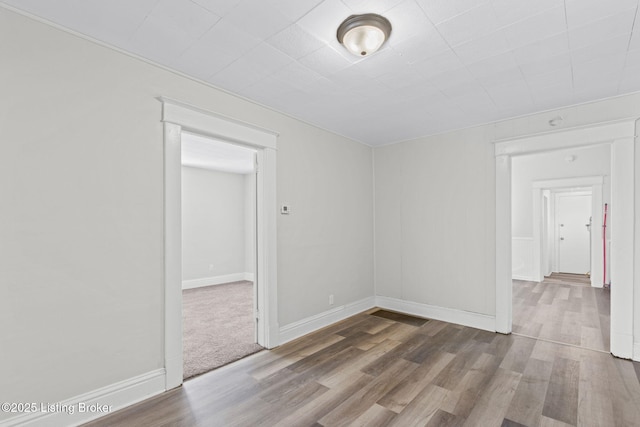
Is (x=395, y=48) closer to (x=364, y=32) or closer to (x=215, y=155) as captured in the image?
(x=364, y=32)

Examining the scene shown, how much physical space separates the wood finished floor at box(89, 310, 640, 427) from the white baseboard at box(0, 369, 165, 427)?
0.07 metres

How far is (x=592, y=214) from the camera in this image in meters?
6.20

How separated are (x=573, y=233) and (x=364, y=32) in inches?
353

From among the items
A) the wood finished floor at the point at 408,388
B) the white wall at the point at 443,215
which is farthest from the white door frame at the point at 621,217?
the wood finished floor at the point at 408,388

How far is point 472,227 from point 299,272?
2.32 metres

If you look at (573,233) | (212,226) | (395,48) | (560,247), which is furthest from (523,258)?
(212,226)

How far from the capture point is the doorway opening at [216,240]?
14.3ft

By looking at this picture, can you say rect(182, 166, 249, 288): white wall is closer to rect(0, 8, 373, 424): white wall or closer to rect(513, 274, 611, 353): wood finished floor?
rect(0, 8, 373, 424): white wall

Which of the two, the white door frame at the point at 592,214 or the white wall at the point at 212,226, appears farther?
the white wall at the point at 212,226

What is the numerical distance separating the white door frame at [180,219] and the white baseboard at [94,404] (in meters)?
0.14

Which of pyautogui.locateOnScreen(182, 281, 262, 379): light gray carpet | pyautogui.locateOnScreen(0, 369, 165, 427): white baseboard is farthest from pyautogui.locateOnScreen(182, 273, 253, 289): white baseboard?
pyautogui.locateOnScreen(0, 369, 165, 427): white baseboard

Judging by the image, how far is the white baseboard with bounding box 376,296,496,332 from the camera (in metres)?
3.76

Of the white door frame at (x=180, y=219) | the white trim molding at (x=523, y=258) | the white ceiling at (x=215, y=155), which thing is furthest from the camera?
the white trim molding at (x=523, y=258)

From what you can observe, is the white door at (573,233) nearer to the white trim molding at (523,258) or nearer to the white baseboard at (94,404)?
the white trim molding at (523,258)
